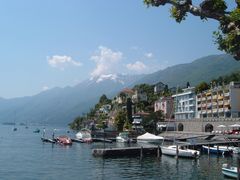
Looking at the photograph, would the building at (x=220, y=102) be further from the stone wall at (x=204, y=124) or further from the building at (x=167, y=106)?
the building at (x=167, y=106)

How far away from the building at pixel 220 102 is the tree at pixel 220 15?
12383cm

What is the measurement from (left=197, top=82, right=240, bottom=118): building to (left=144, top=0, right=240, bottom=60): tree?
12383 centimetres

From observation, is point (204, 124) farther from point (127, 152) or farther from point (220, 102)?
point (127, 152)

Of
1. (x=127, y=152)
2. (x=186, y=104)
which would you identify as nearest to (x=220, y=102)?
(x=186, y=104)

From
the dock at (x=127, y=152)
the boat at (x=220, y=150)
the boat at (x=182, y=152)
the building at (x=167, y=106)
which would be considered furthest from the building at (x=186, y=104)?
the boat at (x=182, y=152)

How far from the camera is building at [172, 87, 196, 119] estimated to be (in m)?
162

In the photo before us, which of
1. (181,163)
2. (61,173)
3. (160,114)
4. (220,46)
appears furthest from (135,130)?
(220,46)

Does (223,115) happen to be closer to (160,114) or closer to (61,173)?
(160,114)

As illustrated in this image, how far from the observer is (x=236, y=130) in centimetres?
10631

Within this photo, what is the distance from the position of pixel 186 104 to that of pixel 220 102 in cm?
2541

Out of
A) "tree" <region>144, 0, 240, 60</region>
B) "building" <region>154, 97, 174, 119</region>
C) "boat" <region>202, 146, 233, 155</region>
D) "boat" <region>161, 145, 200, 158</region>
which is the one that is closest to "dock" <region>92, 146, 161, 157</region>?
"boat" <region>161, 145, 200, 158</region>

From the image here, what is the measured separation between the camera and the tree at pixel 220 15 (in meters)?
12.9

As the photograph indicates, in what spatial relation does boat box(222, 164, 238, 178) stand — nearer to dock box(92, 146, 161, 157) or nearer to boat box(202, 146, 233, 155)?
dock box(92, 146, 161, 157)

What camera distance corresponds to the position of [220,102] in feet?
467
